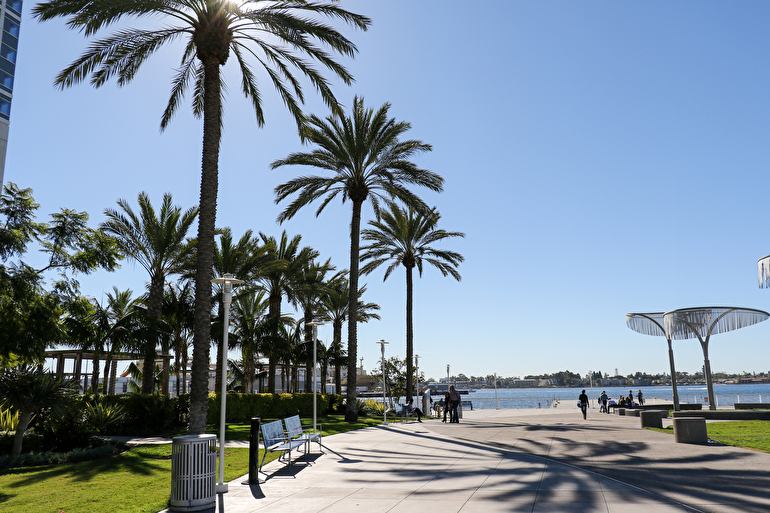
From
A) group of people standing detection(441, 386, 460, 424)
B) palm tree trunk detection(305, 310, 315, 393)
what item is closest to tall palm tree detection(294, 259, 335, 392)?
palm tree trunk detection(305, 310, 315, 393)

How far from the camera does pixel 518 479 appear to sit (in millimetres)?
9242

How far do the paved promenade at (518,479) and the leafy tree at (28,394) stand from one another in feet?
21.3

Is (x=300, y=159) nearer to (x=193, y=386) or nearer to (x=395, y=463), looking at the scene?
(x=193, y=386)

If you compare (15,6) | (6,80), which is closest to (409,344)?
(6,80)

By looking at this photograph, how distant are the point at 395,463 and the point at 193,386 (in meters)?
5.13

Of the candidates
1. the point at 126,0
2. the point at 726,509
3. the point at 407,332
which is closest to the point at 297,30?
the point at 126,0

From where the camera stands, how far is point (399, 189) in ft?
85.5

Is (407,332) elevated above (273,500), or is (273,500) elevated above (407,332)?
(407,332)

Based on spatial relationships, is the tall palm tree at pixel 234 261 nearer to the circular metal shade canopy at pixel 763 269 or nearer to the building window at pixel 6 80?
the building window at pixel 6 80

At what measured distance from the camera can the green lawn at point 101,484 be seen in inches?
319

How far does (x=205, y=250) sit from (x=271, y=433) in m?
4.71

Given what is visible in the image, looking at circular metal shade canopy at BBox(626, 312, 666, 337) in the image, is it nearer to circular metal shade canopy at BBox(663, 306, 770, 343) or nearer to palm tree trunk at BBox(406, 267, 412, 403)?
circular metal shade canopy at BBox(663, 306, 770, 343)

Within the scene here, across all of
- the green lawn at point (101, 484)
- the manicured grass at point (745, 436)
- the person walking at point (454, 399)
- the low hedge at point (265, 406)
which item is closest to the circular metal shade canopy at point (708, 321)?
the manicured grass at point (745, 436)

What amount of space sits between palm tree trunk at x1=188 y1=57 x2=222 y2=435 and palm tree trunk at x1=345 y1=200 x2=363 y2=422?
475 inches
